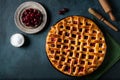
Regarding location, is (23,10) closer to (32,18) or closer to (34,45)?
(32,18)

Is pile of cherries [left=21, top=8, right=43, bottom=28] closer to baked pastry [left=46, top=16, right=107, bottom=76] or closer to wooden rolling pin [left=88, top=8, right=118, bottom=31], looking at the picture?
A: baked pastry [left=46, top=16, right=107, bottom=76]

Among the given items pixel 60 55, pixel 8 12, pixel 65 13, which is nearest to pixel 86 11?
pixel 65 13

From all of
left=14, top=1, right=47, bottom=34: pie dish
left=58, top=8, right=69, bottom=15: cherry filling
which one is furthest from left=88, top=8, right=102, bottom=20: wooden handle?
left=14, top=1, right=47, bottom=34: pie dish

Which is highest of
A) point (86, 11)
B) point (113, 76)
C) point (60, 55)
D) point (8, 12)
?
point (8, 12)

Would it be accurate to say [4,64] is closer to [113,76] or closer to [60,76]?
[60,76]

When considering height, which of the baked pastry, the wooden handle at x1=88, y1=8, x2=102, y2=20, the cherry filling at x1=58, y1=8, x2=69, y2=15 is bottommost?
the baked pastry

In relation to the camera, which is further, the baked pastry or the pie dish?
the pie dish

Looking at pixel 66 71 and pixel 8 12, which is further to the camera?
pixel 8 12

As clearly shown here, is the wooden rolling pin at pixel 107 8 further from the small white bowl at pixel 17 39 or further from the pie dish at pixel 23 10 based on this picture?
the small white bowl at pixel 17 39
